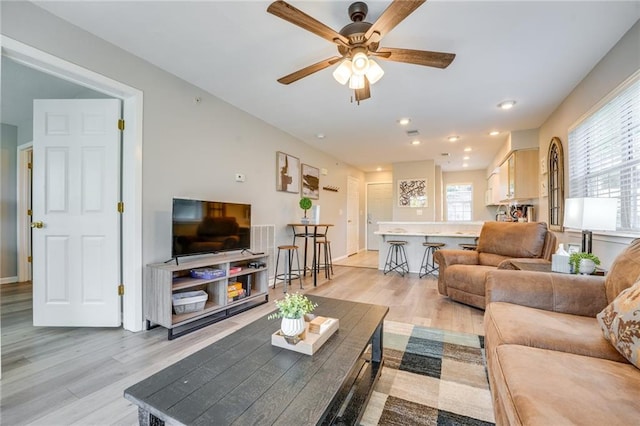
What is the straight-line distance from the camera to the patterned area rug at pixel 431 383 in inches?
55.4

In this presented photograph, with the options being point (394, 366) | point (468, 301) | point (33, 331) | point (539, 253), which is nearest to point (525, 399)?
point (394, 366)

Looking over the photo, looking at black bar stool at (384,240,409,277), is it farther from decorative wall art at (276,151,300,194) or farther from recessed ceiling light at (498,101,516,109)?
recessed ceiling light at (498,101,516,109)

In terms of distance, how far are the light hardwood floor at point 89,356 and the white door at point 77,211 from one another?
0.23 m

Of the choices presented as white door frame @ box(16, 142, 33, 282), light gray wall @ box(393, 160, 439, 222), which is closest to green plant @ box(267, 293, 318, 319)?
white door frame @ box(16, 142, 33, 282)

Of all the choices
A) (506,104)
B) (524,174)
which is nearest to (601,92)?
(506,104)

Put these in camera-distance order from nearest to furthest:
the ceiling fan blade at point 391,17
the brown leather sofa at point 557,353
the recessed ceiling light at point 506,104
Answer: the brown leather sofa at point 557,353
the ceiling fan blade at point 391,17
the recessed ceiling light at point 506,104

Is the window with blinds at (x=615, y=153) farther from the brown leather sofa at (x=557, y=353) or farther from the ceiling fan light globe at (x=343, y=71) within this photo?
the ceiling fan light globe at (x=343, y=71)

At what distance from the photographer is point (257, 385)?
1007 mm

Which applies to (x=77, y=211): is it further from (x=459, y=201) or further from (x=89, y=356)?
(x=459, y=201)

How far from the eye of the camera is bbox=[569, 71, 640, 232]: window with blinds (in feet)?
6.65

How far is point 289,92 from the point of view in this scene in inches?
121

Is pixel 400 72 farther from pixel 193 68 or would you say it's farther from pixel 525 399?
pixel 525 399

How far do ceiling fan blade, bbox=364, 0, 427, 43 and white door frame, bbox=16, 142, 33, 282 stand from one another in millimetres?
5277

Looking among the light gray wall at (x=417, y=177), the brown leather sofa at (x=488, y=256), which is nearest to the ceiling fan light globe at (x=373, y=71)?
the brown leather sofa at (x=488, y=256)
